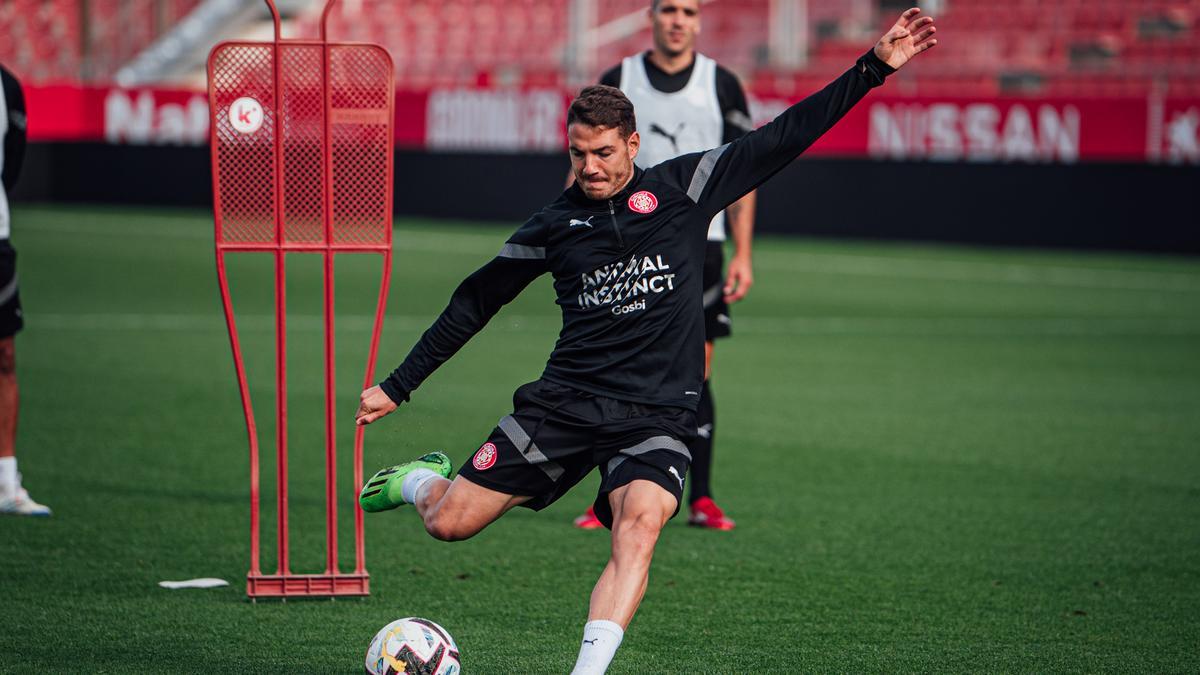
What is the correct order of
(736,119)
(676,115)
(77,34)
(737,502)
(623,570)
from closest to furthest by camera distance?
(623,570) → (676,115) → (736,119) → (737,502) → (77,34)

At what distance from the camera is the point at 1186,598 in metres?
6.19

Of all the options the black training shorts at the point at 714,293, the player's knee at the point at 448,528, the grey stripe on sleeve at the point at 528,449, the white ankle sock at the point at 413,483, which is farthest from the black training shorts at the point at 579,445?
the black training shorts at the point at 714,293

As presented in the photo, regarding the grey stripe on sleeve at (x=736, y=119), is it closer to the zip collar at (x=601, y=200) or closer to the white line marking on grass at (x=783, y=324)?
the zip collar at (x=601, y=200)

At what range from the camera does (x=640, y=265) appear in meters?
4.86

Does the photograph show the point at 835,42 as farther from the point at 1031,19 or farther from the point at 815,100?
the point at 815,100

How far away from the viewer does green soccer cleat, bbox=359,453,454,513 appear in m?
5.31

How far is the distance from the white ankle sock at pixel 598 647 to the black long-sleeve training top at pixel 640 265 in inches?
28.8

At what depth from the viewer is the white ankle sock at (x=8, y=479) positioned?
719cm

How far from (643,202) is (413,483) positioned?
46.5 inches

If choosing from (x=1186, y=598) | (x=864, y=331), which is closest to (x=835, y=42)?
(x=864, y=331)

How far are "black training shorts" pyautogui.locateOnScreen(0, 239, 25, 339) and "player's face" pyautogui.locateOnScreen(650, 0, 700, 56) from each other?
295cm

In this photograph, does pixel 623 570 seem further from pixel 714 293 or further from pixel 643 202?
pixel 714 293

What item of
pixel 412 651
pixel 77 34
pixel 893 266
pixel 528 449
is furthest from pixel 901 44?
pixel 77 34

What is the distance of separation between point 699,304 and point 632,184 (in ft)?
1.35
